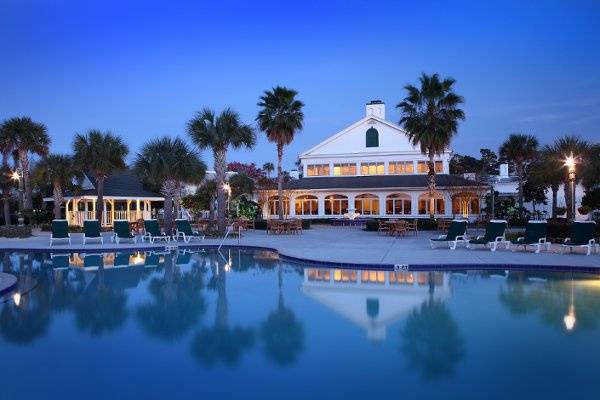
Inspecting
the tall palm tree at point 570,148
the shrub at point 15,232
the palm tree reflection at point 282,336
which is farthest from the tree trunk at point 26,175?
the tall palm tree at point 570,148

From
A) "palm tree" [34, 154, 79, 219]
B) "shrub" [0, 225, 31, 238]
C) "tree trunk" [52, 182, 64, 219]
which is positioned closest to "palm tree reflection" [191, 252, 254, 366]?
"shrub" [0, 225, 31, 238]

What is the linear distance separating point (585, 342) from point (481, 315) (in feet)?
6.03

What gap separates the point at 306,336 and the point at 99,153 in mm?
23990

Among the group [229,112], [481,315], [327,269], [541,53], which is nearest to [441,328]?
[481,315]

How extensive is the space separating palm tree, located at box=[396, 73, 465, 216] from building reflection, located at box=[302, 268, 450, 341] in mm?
16694

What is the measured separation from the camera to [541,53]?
35375mm

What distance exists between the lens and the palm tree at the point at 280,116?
1215 inches

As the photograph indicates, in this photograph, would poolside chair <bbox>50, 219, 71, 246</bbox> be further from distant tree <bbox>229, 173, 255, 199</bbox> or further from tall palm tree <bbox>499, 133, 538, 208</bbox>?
tall palm tree <bbox>499, 133, 538, 208</bbox>

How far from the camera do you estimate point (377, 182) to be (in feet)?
122

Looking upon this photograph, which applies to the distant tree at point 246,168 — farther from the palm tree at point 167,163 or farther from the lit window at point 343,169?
the palm tree at point 167,163

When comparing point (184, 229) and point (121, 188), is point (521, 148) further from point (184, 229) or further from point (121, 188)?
point (121, 188)

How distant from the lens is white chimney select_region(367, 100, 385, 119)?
134 ft

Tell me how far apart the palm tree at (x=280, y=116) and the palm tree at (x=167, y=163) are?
316 inches

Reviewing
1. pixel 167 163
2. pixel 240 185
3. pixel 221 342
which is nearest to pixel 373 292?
pixel 221 342
